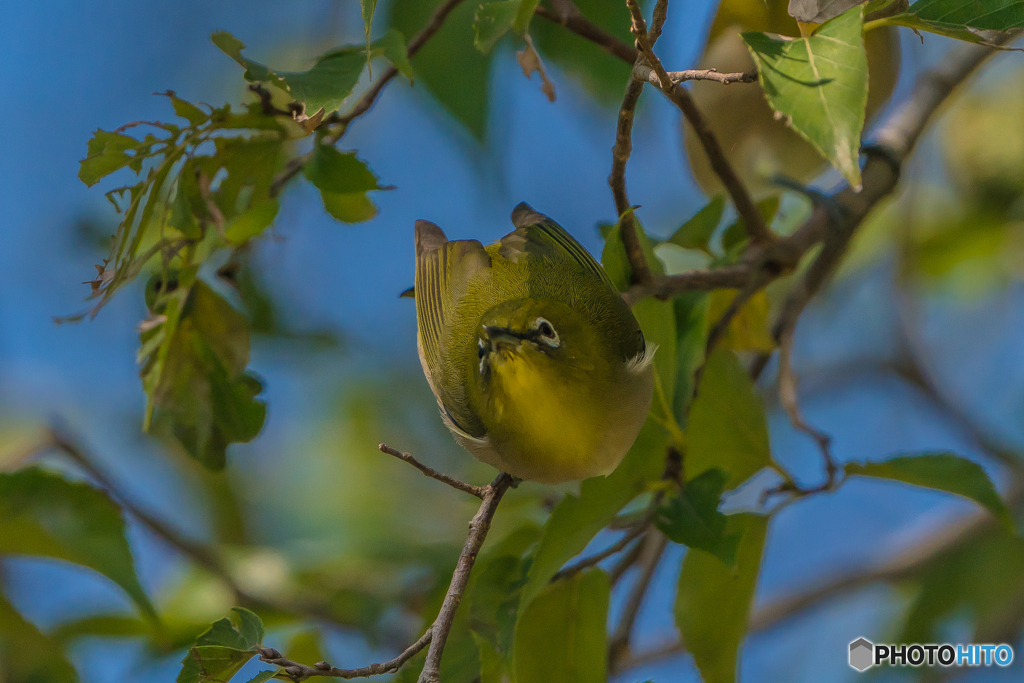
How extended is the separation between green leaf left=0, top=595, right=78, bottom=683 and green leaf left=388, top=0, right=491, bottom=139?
2.69 feet

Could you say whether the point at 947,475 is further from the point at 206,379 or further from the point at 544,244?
the point at 206,379

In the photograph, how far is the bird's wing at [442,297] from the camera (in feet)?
3.02

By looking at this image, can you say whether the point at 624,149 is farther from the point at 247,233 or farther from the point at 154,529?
A: the point at 154,529

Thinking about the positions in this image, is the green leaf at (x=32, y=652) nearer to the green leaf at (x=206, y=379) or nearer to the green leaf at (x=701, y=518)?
the green leaf at (x=206, y=379)

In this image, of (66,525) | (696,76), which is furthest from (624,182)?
(66,525)

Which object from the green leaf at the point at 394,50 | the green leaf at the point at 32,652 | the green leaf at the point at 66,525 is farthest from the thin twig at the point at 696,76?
the green leaf at the point at 32,652

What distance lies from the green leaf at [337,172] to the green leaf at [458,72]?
29 cm

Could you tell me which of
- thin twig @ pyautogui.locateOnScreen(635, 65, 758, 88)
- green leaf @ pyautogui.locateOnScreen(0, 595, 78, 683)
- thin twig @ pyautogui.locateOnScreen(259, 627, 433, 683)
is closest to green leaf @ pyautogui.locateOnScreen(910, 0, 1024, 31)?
thin twig @ pyautogui.locateOnScreen(635, 65, 758, 88)

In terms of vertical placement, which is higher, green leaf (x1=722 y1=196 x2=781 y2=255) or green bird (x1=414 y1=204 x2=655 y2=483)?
green leaf (x1=722 y1=196 x2=781 y2=255)

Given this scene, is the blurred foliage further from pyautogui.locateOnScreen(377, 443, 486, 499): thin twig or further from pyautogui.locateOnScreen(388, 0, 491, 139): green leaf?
pyautogui.locateOnScreen(377, 443, 486, 499): thin twig

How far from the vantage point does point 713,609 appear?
91 centimetres

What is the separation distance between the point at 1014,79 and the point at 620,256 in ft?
6.16

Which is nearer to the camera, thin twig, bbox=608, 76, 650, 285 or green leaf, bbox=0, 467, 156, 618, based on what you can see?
thin twig, bbox=608, 76, 650, 285

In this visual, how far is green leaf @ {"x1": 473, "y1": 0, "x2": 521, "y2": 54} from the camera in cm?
64
